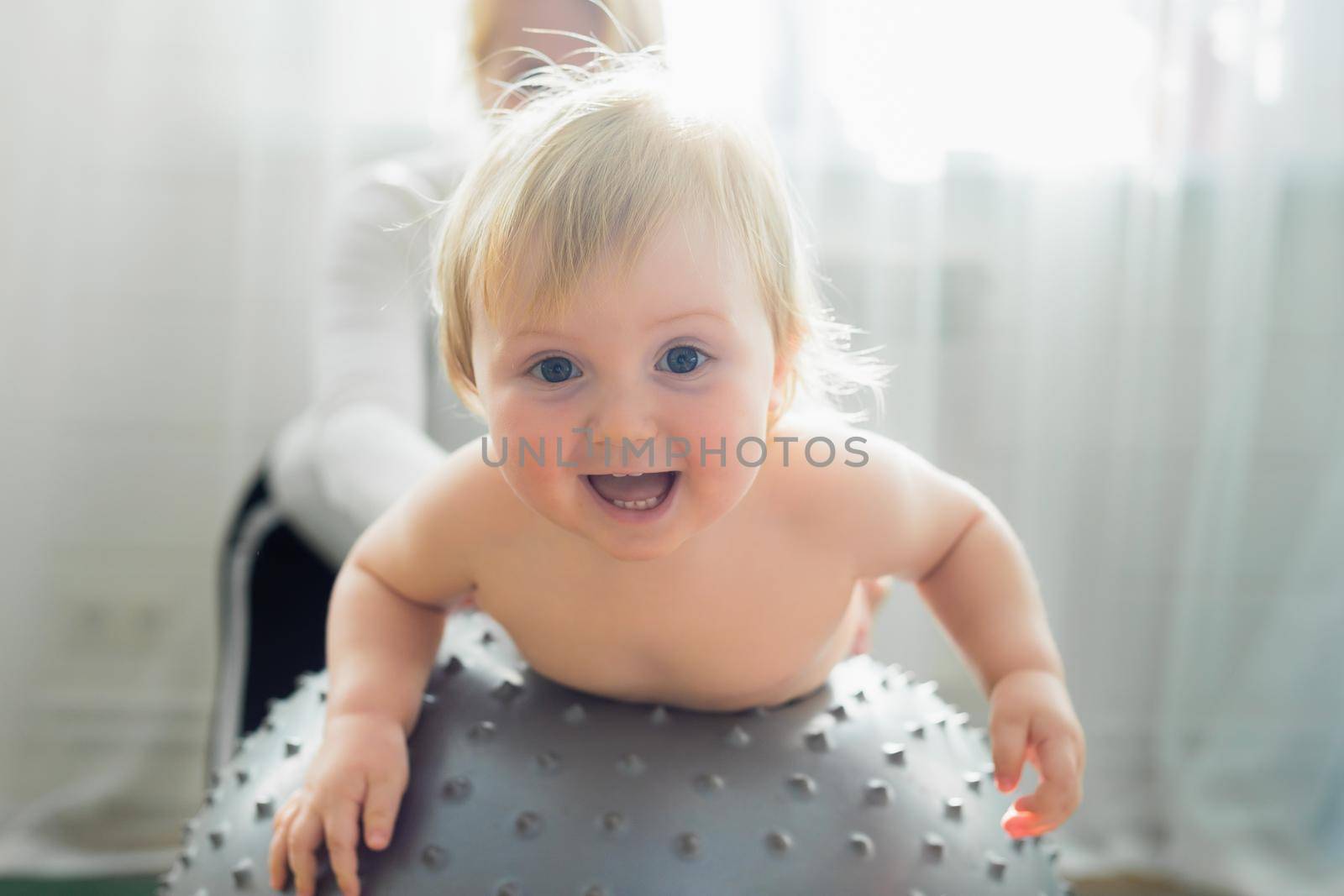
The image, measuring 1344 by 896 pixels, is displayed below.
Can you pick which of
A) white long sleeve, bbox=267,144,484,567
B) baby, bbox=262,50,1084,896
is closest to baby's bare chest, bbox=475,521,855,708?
baby, bbox=262,50,1084,896

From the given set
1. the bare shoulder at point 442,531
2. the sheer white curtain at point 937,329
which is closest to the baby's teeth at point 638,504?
the bare shoulder at point 442,531

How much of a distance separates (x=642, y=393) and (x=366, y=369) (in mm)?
560

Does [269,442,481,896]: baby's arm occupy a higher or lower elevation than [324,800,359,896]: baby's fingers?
higher

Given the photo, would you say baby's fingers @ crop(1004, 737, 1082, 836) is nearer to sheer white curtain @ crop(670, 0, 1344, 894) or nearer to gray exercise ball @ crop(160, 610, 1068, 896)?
gray exercise ball @ crop(160, 610, 1068, 896)

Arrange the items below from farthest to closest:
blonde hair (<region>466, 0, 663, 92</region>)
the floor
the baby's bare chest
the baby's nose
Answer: the floor < blonde hair (<region>466, 0, 663, 92</region>) < the baby's bare chest < the baby's nose

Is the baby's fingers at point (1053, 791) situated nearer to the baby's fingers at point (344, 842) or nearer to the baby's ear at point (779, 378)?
the baby's ear at point (779, 378)

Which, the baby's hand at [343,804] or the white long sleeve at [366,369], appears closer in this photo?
the baby's hand at [343,804]

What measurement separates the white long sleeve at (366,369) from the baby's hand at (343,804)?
321 millimetres

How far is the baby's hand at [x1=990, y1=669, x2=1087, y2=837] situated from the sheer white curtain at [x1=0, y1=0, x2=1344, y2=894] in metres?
0.83

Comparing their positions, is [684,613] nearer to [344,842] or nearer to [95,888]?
[344,842]

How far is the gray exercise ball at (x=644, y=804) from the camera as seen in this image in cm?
50

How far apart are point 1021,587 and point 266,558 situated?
2.21 ft

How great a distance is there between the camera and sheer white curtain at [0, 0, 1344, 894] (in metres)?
1.34

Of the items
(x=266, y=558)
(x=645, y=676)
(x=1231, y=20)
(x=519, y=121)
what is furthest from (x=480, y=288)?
(x=1231, y=20)
